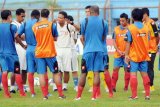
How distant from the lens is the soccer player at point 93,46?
43.4 feet

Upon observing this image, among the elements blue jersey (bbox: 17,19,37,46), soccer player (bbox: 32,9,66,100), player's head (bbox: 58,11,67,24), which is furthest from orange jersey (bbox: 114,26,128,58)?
blue jersey (bbox: 17,19,37,46)

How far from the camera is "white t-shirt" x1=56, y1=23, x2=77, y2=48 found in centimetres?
1609

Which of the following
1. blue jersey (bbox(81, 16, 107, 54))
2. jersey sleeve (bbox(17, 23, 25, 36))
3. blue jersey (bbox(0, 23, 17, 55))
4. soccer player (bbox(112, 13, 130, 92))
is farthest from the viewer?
soccer player (bbox(112, 13, 130, 92))

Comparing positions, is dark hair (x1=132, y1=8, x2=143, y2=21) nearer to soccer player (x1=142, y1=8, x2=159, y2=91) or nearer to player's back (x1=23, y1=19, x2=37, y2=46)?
soccer player (x1=142, y1=8, x2=159, y2=91)

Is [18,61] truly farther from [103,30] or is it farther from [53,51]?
[103,30]

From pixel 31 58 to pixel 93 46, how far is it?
189 cm

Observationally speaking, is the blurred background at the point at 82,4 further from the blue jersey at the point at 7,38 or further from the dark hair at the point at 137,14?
the dark hair at the point at 137,14

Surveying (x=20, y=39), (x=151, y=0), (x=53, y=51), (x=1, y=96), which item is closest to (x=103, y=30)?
(x=53, y=51)

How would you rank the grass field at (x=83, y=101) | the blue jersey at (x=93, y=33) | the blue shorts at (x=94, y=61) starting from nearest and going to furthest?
the grass field at (x=83, y=101) → the blue jersey at (x=93, y=33) → the blue shorts at (x=94, y=61)

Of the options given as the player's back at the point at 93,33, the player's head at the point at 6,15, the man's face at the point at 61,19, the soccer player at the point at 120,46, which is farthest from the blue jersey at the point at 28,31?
the soccer player at the point at 120,46

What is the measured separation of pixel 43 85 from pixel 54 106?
6.33 feet

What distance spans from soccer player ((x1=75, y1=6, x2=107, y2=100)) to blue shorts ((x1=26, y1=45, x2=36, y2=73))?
1.56 metres

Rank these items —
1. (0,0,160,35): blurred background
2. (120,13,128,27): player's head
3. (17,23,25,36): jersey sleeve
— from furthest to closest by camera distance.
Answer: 1. (0,0,160,35): blurred background
2. (120,13,128,27): player's head
3. (17,23,25,36): jersey sleeve

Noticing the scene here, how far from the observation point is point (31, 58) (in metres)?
14.3
